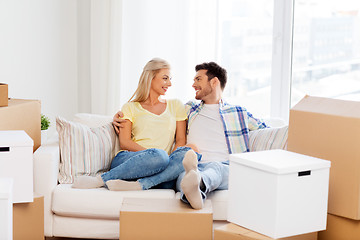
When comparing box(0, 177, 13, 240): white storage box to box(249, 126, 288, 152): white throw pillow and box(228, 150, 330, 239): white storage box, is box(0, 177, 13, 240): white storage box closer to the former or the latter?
box(228, 150, 330, 239): white storage box

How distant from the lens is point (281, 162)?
2148 millimetres

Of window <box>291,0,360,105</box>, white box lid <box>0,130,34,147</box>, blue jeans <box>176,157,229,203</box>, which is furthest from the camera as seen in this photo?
window <box>291,0,360,105</box>

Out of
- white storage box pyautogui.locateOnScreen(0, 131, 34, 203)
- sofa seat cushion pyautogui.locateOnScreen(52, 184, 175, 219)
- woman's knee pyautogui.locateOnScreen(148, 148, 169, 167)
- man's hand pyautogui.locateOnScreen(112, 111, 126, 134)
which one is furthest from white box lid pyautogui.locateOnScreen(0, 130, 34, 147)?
man's hand pyautogui.locateOnScreen(112, 111, 126, 134)

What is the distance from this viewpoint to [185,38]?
432 centimetres

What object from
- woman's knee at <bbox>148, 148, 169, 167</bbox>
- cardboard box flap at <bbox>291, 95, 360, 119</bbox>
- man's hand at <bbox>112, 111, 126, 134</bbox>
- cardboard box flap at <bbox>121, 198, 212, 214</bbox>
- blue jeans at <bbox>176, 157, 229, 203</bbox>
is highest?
cardboard box flap at <bbox>291, 95, 360, 119</bbox>

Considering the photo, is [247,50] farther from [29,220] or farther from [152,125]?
[29,220]

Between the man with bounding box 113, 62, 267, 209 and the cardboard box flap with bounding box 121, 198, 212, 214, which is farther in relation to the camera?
the man with bounding box 113, 62, 267, 209

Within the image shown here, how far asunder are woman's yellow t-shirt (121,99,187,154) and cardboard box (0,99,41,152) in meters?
0.49

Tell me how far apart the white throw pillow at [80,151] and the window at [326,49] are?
66.6 inches

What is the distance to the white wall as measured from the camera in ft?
12.5

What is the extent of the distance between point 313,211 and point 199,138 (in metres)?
1.23

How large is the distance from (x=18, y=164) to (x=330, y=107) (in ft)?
4.29

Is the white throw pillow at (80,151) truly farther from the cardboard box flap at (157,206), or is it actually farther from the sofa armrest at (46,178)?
the cardboard box flap at (157,206)

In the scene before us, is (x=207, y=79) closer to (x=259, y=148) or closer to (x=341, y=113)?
(x=259, y=148)
